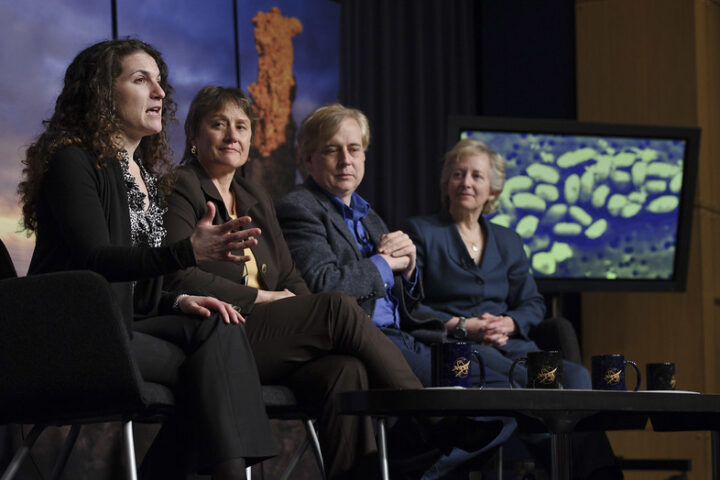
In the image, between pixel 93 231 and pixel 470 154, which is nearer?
pixel 93 231

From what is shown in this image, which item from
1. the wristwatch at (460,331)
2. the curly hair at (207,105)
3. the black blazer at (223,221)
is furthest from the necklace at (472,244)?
the curly hair at (207,105)

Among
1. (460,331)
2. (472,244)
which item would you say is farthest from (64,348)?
(472,244)

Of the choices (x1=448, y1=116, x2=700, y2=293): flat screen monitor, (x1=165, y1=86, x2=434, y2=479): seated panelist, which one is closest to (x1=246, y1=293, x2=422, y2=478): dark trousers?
(x1=165, y1=86, x2=434, y2=479): seated panelist

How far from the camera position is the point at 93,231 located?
6.83 feet

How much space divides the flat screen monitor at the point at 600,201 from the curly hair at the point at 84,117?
2169mm

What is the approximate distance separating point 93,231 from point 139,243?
0.85ft

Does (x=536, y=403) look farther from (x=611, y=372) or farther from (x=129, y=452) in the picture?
(x=129, y=452)

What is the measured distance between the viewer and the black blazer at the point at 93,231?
203 cm

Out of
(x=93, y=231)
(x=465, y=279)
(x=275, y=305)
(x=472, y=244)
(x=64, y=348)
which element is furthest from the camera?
(x=472, y=244)

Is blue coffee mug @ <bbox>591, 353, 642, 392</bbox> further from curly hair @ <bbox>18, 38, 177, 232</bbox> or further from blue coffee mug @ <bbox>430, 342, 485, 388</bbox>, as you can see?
curly hair @ <bbox>18, 38, 177, 232</bbox>

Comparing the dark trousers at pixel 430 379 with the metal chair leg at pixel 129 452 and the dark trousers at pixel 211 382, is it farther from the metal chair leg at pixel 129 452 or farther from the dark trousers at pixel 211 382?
the metal chair leg at pixel 129 452

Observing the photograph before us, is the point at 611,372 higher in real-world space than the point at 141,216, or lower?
lower

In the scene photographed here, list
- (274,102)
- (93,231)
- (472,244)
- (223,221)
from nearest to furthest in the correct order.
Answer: (93,231) < (223,221) < (472,244) < (274,102)

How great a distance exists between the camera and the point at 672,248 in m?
4.39
